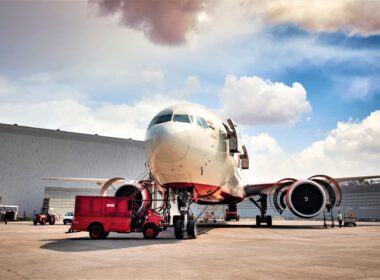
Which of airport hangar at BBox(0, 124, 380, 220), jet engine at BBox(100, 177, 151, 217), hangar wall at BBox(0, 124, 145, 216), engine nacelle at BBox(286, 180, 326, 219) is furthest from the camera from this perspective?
airport hangar at BBox(0, 124, 380, 220)

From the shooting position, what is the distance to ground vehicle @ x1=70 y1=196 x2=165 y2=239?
1336 cm

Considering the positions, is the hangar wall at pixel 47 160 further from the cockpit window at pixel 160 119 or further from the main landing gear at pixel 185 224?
the main landing gear at pixel 185 224

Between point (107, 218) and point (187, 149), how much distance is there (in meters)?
4.39

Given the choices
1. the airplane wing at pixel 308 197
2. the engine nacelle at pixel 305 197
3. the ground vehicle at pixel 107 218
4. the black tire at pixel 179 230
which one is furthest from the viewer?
the engine nacelle at pixel 305 197

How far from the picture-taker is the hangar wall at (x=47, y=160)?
48.2 meters

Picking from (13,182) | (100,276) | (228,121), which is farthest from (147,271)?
(13,182)

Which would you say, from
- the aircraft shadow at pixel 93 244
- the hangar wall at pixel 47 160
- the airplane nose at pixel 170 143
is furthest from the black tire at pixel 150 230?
the hangar wall at pixel 47 160

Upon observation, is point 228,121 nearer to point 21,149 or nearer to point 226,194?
point 226,194

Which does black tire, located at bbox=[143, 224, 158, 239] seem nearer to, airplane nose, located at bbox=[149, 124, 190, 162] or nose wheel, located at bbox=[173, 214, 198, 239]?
nose wheel, located at bbox=[173, 214, 198, 239]

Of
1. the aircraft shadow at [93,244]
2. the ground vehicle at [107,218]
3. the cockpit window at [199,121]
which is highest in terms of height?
the cockpit window at [199,121]

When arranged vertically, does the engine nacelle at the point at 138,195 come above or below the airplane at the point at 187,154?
below

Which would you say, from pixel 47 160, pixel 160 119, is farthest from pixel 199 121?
pixel 47 160

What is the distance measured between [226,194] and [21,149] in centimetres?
3998

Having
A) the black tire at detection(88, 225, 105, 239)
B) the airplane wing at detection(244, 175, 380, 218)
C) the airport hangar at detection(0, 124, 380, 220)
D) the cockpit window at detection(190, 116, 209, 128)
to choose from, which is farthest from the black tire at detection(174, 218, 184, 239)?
the airport hangar at detection(0, 124, 380, 220)
